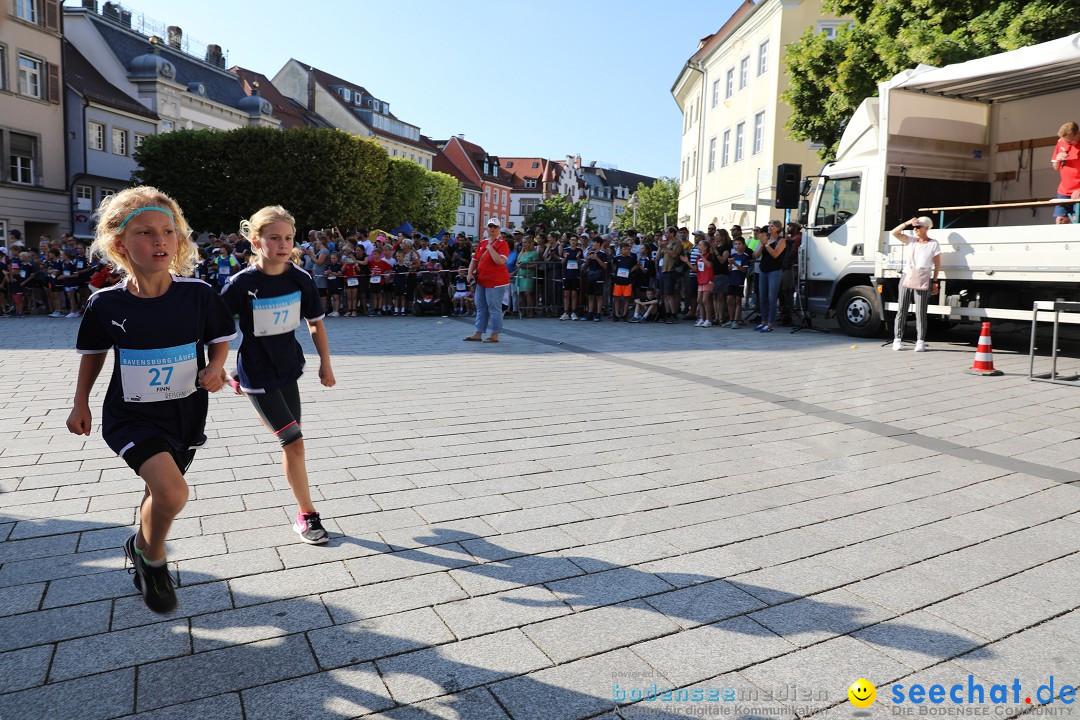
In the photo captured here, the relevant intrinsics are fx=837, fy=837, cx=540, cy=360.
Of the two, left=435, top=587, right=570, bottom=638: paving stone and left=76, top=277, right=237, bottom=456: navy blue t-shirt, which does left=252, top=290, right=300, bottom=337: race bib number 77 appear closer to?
left=76, top=277, right=237, bottom=456: navy blue t-shirt

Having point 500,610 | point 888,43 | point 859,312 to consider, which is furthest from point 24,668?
point 888,43

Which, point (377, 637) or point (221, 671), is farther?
point (377, 637)

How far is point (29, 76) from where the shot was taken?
120 feet

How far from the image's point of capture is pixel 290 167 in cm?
4259

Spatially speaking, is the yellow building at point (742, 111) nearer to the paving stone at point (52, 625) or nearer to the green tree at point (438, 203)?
the paving stone at point (52, 625)

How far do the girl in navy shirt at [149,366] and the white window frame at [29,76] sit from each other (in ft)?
132

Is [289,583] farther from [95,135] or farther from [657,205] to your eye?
[657,205]

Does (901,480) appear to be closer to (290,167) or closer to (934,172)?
(934,172)

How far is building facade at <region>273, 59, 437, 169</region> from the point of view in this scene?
75375 mm

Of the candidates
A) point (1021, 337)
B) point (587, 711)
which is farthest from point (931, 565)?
point (1021, 337)

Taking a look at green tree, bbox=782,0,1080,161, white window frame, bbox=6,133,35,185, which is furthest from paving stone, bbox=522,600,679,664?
white window frame, bbox=6,133,35,185

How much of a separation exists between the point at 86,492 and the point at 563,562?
10.1 ft

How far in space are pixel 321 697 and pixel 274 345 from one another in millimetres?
2029

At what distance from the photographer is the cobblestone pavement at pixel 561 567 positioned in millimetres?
2895
